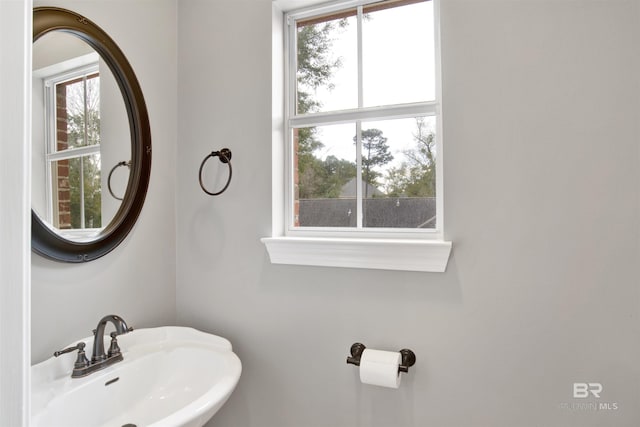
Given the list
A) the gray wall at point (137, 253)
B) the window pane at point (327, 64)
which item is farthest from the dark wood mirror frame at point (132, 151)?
the window pane at point (327, 64)

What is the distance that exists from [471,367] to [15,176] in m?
1.33

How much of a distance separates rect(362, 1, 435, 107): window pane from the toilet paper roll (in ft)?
3.18

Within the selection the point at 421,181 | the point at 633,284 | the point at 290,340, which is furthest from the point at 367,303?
the point at 633,284

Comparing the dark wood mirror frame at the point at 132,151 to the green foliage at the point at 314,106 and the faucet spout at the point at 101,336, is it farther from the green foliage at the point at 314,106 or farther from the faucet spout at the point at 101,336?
the green foliage at the point at 314,106

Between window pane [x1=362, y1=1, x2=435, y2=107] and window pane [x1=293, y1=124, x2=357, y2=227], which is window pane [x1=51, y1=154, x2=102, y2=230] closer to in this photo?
window pane [x1=293, y1=124, x2=357, y2=227]

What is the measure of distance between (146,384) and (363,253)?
37.9 inches

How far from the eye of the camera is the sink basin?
3.54ft

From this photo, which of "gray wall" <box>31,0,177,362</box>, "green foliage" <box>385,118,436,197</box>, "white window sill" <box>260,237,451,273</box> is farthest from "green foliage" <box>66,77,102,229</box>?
"green foliage" <box>385,118,436,197</box>

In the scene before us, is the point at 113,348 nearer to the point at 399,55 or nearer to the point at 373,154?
the point at 373,154

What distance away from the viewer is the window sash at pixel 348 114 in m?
1.35

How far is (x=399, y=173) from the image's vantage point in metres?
1.42

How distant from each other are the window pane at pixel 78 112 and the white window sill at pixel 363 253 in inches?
30.5

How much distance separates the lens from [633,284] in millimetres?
1063

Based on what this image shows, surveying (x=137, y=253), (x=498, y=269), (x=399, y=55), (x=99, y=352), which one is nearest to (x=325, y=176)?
(x=399, y=55)
